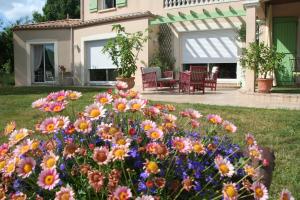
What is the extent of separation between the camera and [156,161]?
171 cm

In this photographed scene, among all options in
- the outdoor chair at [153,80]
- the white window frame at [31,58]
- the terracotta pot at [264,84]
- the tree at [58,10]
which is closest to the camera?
the terracotta pot at [264,84]

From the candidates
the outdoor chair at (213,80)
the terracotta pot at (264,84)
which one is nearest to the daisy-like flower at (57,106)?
the terracotta pot at (264,84)

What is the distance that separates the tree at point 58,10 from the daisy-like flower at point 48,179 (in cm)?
3736

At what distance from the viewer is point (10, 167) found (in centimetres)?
165

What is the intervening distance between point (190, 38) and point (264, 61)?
6.38 metres

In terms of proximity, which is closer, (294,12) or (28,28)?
(294,12)

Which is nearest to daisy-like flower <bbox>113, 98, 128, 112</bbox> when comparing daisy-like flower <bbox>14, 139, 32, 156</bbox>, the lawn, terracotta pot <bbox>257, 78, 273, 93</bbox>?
daisy-like flower <bbox>14, 139, 32, 156</bbox>

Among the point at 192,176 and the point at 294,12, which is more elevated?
the point at 294,12

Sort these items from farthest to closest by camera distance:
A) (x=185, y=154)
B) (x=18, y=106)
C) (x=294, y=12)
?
1. (x=294, y=12)
2. (x=18, y=106)
3. (x=185, y=154)

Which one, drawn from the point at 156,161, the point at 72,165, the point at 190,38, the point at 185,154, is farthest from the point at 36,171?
the point at 190,38

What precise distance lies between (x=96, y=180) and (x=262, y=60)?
9274mm

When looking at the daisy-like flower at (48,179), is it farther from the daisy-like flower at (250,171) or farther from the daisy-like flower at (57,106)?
the daisy-like flower at (250,171)

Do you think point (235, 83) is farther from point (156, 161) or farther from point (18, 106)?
point (156, 161)

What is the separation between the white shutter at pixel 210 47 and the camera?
1522cm
